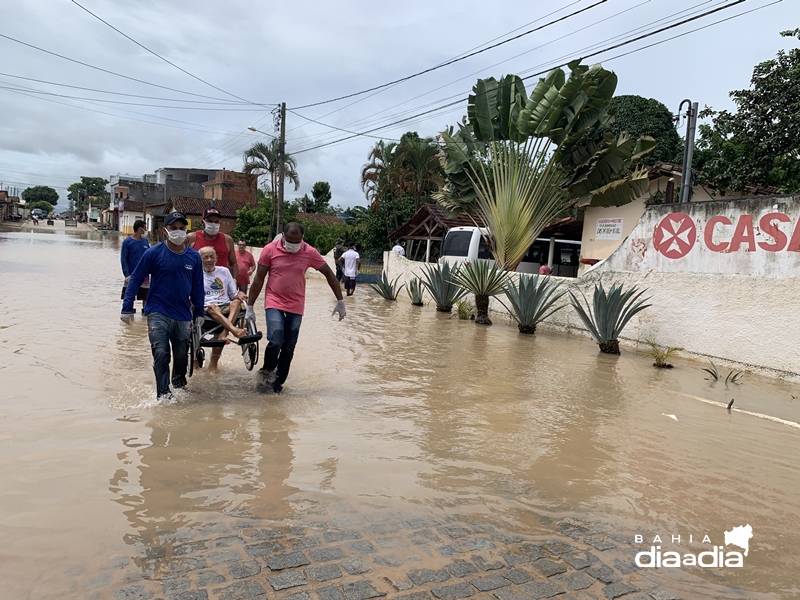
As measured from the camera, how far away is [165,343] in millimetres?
5582

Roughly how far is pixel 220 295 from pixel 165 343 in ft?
5.08

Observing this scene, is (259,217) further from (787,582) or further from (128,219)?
(128,219)

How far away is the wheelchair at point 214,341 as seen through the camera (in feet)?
21.4

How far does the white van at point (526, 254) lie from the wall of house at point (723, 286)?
7.11 meters

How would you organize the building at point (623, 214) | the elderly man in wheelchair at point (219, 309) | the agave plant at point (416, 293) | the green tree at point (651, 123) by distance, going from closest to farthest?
1. the elderly man in wheelchair at point (219, 309)
2. the agave plant at point (416, 293)
3. the building at point (623, 214)
4. the green tree at point (651, 123)

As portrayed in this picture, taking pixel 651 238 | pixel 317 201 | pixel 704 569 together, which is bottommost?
pixel 704 569

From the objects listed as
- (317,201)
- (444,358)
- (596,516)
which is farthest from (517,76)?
(317,201)

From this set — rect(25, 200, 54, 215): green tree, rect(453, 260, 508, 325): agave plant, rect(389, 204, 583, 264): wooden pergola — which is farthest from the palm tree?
rect(25, 200, 54, 215): green tree

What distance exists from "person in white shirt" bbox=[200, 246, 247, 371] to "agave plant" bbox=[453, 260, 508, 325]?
7699 millimetres

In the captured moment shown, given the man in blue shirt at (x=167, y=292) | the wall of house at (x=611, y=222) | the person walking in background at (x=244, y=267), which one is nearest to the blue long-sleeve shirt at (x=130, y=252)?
the person walking in background at (x=244, y=267)

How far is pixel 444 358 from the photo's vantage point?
30.0 feet

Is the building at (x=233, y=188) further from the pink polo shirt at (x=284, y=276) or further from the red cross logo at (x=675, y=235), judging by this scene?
the pink polo shirt at (x=284, y=276)

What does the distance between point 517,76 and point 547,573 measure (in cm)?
1502

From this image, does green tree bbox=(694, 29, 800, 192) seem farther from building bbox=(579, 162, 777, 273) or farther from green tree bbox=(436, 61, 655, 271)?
green tree bbox=(436, 61, 655, 271)
